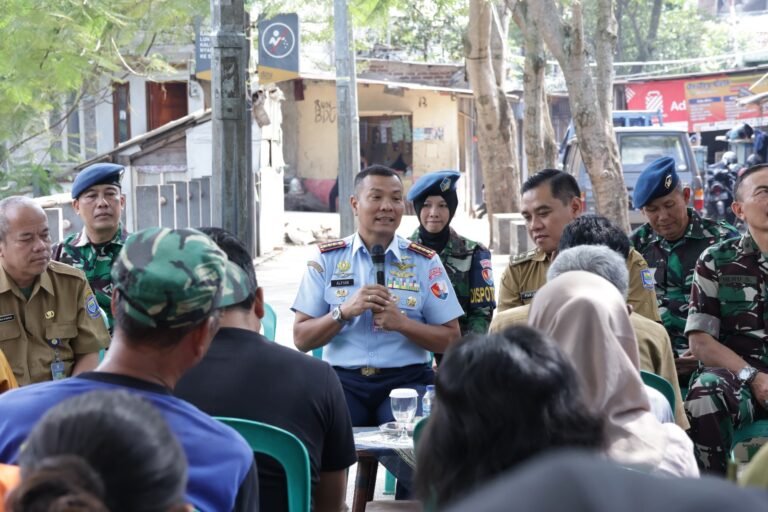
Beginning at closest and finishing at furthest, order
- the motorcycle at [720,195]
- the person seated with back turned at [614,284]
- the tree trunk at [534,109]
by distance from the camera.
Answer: the person seated with back turned at [614,284] < the tree trunk at [534,109] < the motorcycle at [720,195]

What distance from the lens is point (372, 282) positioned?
209 inches

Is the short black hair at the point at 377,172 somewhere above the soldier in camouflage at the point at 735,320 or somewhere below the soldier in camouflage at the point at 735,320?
above

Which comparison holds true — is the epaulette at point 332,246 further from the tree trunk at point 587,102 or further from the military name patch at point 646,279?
the tree trunk at point 587,102

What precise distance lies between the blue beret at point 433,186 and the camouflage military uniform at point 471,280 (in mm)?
265

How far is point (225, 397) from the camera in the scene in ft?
10.1

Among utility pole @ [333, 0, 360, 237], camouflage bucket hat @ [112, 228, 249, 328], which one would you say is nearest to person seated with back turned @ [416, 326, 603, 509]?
camouflage bucket hat @ [112, 228, 249, 328]

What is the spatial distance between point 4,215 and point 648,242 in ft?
11.1

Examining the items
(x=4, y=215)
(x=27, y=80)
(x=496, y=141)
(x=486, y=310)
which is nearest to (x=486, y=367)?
(x=4, y=215)

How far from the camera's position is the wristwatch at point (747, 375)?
15.9ft

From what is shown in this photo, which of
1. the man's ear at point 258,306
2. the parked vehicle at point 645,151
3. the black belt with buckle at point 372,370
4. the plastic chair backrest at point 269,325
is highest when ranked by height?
the parked vehicle at point 645,151

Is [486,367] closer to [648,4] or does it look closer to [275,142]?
[275,142]

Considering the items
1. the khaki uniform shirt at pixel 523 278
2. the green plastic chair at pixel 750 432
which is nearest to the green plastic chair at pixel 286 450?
the green plastic chair at pixel 750 432

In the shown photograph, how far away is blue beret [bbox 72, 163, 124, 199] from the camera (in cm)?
573

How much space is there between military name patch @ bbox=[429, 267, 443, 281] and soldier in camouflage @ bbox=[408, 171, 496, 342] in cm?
55
